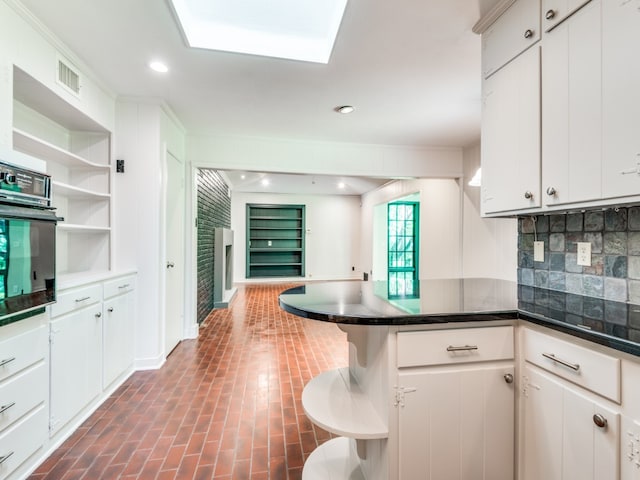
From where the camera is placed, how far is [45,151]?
228 centimetres

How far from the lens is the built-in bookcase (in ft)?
28.1

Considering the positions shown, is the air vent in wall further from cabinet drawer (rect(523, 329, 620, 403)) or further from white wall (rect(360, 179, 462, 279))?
white wall (rect(360, 179, 462, 279))

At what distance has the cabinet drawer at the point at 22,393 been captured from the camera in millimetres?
1416

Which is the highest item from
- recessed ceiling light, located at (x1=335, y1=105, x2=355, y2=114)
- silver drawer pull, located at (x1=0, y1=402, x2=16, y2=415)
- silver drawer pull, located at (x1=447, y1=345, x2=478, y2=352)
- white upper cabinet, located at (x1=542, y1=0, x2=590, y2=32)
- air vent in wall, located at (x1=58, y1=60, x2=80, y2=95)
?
recessed ceiling light, located at (x1=335, y1=105, x2=355, y2=114)

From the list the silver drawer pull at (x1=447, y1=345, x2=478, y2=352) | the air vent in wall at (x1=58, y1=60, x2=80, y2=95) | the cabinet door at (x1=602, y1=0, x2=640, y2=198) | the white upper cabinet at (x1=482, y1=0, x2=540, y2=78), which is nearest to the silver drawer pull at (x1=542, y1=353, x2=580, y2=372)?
the silver drawer pull at (x1=447, y1=345, x2=478, y2=352)

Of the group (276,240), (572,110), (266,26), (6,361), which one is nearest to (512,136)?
(572,110)

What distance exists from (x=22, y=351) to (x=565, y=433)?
2.42 m

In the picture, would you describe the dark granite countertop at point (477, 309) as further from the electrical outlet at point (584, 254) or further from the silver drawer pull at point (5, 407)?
the silver drawer pull at point (5, 407)

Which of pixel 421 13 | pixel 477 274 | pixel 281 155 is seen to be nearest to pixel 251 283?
pixel 281 155

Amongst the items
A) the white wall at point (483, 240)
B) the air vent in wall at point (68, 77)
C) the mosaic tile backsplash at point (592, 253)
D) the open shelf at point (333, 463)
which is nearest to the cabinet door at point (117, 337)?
the air vent in wall at point (68, 77)

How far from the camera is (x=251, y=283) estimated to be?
8195mm

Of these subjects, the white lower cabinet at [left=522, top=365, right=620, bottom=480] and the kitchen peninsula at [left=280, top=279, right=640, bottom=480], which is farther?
the kitchen peninsula at [left=280, top=279, right=640, bottom=480]

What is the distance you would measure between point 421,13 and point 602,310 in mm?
1810

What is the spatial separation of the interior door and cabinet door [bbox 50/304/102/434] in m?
0.92
